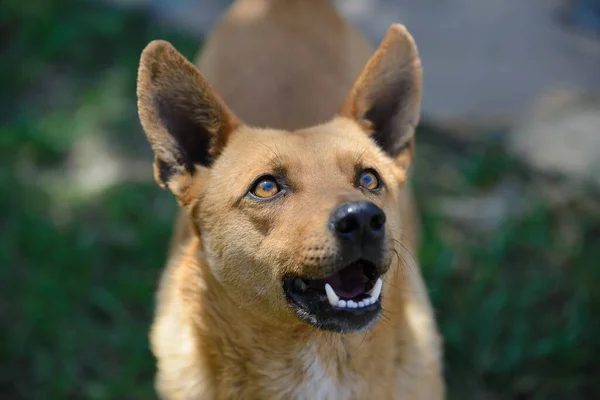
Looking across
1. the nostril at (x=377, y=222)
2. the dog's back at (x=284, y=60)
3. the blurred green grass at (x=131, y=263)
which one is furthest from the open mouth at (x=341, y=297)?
the blurred green grass at (x=131, y=263)

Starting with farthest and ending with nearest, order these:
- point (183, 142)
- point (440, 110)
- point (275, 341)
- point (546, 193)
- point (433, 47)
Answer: point (433, 47), point (440, 110), point (546, 193), point (183, 142), point (275, 341)

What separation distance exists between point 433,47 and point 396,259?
4.64 m

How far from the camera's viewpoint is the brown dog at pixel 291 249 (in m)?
2.83

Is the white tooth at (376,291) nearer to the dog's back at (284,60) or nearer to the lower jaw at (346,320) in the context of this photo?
the lower jaw at (346,320)

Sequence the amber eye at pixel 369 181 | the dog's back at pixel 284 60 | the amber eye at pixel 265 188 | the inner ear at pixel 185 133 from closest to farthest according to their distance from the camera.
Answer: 1. the amber eye at pixel 265 188
2. the amber eye at pixel 369 181
3. the inner ear at pixel 185 133
4. the dog's back at pixel 284 60

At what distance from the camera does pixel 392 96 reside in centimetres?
352

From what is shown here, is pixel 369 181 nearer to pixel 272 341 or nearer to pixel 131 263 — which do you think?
pixel 272 341

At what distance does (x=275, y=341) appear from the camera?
3160mm

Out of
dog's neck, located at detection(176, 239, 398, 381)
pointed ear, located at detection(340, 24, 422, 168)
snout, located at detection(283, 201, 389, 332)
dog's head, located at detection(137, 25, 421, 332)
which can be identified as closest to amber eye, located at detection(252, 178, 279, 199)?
dog's head, located at detection(137, 25, 421, 332)

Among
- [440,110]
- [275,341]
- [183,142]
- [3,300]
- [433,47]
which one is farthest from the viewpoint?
[433,47]

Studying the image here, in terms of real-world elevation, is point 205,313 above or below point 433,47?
below

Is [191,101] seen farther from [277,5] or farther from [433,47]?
[433,47]

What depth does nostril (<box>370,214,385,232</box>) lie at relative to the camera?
2689 millimetres

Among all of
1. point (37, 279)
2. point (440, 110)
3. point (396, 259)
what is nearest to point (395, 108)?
point (396, 259)
